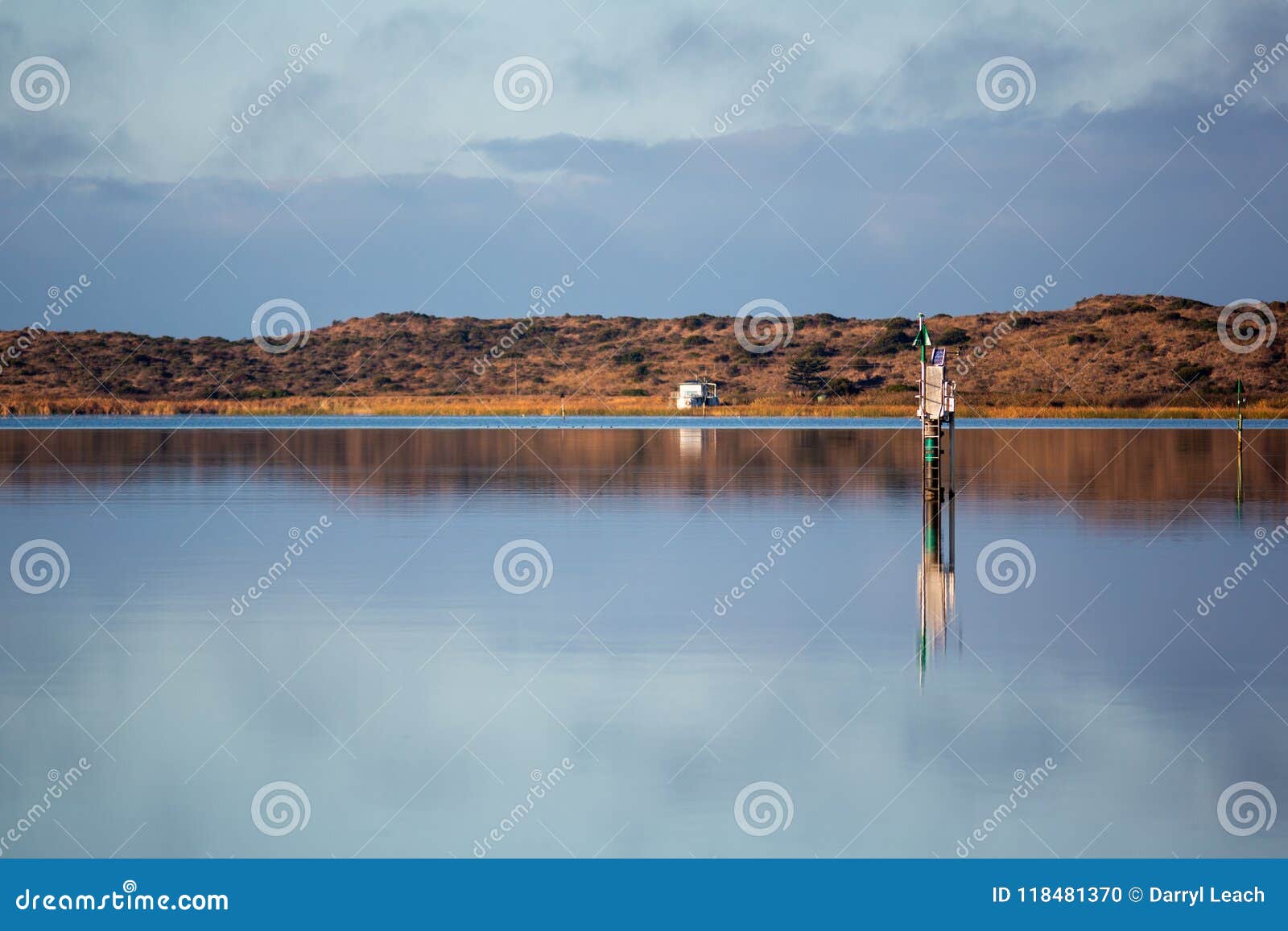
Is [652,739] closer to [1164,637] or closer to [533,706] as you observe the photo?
[533,706]

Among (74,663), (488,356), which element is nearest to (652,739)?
(74,663)

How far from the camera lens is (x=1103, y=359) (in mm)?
137125
